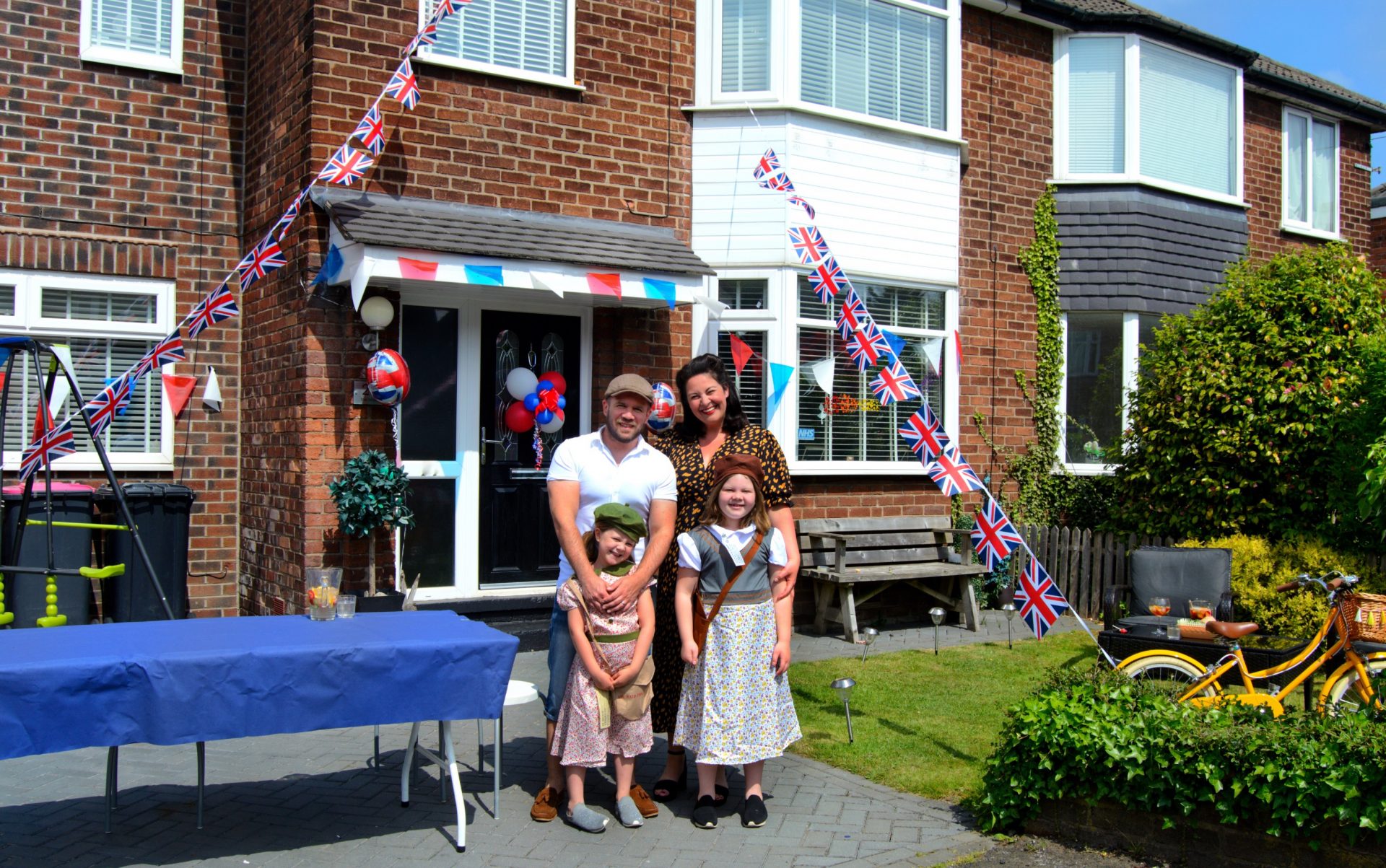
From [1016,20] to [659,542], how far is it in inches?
366

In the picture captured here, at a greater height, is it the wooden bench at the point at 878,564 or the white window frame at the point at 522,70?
the white window frame at the point at 522,70

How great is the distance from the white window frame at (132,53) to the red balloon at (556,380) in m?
3.80

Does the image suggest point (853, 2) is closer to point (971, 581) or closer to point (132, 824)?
point (971, 581)

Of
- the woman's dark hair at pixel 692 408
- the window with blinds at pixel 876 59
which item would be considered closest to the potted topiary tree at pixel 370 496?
the woman's dark hair at pixel 692 408

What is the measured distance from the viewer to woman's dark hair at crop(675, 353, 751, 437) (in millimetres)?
5398

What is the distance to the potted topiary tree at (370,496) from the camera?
7.95 meters

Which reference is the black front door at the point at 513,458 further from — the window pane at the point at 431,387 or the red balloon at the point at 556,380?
the window pane at the point at 431,387

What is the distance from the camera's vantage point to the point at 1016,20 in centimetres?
1223

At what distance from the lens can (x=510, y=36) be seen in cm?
923

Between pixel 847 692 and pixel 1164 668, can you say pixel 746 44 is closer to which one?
pixel 847 692

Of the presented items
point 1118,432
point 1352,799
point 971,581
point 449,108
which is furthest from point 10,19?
point 1118,432

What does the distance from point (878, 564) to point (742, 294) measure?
8.77 ft

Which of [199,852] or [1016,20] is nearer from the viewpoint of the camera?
[199,852]

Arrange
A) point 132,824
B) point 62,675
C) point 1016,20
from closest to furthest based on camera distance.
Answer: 1. point 62,675
2. point 132,824
3. point 1016,20
